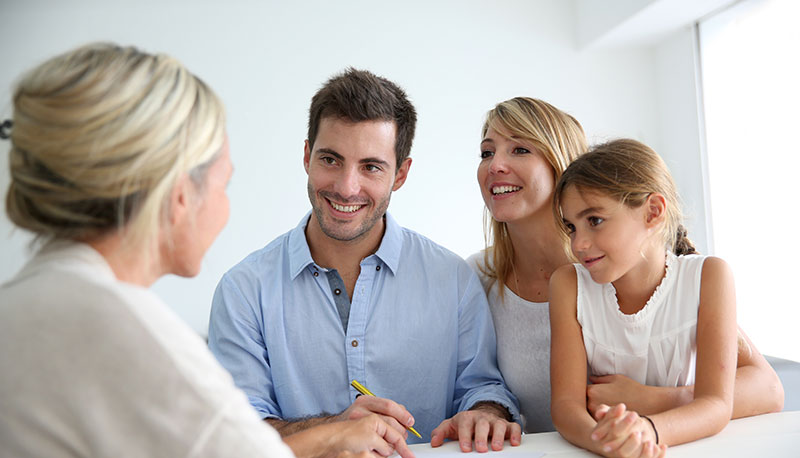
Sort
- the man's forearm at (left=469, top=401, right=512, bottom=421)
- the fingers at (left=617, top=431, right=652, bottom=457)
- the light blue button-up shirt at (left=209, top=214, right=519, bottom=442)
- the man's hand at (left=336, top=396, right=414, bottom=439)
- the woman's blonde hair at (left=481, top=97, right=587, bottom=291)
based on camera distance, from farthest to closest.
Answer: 1. the woman's blonde hair at (left=481, top=97, right=587, bottom=291)
2. the light blue button-up shirt at (left=209, top=214, right=519, bottom=442)
3. the man's forearm at (left=469, top=401, right=512, bottom=421)
4. the man's hand at (left=336, top=396, right=414, bottom=439)
5. the fingers at (left=617, top=431, right=652, bottom=457)

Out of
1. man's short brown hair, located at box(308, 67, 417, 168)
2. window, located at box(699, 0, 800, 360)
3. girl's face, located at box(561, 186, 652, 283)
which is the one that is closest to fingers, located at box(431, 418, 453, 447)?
girl's face, located at box(561, 186, 652, 283)

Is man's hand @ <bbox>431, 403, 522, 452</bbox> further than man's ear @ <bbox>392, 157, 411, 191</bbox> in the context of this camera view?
No

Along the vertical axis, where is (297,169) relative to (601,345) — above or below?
above

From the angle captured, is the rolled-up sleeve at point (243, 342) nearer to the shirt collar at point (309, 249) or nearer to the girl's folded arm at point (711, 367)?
the shirt collar at point (309, 249)

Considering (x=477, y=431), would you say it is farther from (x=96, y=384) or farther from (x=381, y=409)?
(x=96, y=384)

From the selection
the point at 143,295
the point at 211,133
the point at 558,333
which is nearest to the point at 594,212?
the point at 558,333

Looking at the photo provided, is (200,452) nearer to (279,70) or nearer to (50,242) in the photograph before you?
(50,242)

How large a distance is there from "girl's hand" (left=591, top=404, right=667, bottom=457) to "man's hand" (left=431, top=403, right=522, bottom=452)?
0.21 m

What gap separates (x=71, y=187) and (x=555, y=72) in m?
3.87

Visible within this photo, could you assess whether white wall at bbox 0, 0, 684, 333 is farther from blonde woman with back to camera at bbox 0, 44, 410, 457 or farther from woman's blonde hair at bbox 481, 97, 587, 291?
blonde woman with back to camera at bbox 0, 44, 410, 457

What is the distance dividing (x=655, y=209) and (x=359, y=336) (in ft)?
2.67

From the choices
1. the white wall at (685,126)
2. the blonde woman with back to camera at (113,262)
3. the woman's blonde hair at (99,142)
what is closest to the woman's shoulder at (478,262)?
the blonde woman with back to camera at (113,262)

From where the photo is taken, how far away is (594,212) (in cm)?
145

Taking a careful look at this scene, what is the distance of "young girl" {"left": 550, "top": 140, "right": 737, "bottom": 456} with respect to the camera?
4.48 feet
